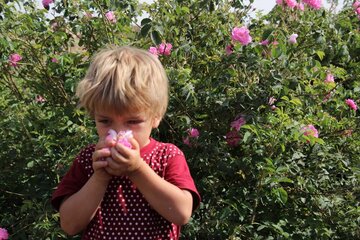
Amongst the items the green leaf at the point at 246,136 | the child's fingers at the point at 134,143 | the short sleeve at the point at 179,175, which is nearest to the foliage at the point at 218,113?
the green leaf at the point at 246,136

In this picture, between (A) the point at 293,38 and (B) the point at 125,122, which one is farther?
(A) the point at 293,38

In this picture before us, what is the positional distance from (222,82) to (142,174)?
4.77 feet

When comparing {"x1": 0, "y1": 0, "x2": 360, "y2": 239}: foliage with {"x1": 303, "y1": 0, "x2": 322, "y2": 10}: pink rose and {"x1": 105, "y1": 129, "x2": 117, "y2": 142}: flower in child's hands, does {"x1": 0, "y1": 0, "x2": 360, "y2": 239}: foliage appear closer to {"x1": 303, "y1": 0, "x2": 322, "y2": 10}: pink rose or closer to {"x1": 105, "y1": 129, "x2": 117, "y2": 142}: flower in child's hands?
{"x1": 303, "y1": 0, "x2": 322, "y2": 10}: pink rose

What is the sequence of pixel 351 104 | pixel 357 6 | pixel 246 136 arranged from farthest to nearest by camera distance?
pixel 357 6
pixel 351 104
pixel 246 136

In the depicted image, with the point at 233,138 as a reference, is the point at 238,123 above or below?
above

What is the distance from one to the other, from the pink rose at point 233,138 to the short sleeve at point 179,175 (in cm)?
121

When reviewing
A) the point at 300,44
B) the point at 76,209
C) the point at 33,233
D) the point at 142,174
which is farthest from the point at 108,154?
the point at 300,44

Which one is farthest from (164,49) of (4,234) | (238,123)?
(4,234)

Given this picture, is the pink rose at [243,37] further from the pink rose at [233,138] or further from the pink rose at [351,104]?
the pink rose at [351,104]

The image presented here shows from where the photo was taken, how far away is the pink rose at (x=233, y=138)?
2938mm

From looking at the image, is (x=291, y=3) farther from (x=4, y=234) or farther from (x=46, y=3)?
(x=4, y=234)

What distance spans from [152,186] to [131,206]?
134 millimetres

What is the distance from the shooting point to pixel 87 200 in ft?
5.25

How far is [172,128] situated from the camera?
10.0 feet
